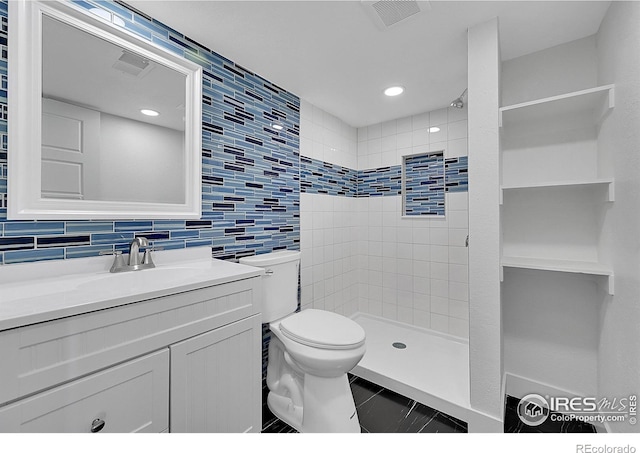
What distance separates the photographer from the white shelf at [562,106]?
131cm

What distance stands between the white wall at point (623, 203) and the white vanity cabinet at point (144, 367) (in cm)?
158

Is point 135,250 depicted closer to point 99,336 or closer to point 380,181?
point 99,336

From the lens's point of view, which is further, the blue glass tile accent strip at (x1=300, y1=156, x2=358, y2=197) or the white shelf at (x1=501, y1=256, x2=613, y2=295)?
the blue glass tile accent strip at (x1=300, y1=156, x2=358, y2=197)

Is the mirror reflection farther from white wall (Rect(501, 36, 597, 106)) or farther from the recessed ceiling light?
white wall (Rect(501, 36, 597, 106))

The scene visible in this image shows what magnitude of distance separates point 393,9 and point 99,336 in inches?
70.0

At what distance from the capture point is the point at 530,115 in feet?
5.35

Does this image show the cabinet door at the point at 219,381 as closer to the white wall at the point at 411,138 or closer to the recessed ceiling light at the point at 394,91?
the recessed ceiling light at the point at 394,91

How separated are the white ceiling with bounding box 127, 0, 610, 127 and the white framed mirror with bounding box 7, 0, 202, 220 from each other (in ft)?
0.86

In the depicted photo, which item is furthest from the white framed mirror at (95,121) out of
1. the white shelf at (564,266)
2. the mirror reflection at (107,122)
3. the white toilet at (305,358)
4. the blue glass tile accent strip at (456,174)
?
the blue glass tile accent strip at (456,174)

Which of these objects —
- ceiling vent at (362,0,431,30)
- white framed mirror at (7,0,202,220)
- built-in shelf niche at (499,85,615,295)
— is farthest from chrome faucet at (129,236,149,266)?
built-in shelf niche at (499,85,615,295)

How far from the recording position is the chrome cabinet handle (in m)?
0.81

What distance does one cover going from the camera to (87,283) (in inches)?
41.1
